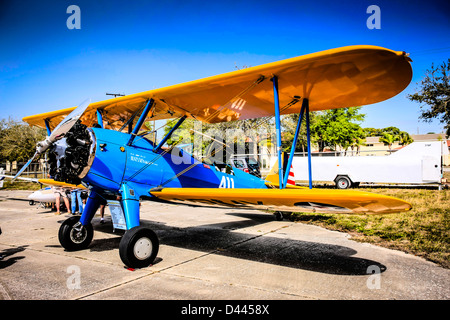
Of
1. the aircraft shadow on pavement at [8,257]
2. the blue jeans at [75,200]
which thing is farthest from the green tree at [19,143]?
the aircraft shadow on pavement at [8,257]

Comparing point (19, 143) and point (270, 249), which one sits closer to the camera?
point (270, 249)

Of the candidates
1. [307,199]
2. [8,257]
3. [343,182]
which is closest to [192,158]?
[307,199]

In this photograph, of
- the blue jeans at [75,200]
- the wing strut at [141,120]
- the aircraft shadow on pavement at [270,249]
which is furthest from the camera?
the blue jeans at [75,200]

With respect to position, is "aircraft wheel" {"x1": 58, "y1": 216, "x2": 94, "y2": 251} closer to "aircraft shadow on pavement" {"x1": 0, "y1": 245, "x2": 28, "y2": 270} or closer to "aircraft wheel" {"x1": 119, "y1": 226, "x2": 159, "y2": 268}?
"aircraft shadow on pavement" {"x1": 0, "y1": 245, "x2": 28, "y2": 270}

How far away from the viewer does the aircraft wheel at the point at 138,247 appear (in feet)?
13.0

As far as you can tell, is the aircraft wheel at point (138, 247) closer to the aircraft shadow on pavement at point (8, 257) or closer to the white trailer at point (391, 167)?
the aircraft shadow on pavement at point (8, 257)

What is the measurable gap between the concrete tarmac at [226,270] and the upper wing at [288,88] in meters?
2.73

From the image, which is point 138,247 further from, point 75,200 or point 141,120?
point 75,200

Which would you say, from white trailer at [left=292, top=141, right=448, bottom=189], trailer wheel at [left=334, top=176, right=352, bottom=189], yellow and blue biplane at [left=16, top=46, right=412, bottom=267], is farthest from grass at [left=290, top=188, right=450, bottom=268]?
trailer wheel at [left=334, top=176, right=352, bottom=189]

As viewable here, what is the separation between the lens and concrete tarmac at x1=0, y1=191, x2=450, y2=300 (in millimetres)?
3229

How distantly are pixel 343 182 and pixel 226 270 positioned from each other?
1358cm

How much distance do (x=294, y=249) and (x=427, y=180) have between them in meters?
12.6

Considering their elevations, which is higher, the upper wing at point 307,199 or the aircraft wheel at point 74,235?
the upper wing at point 307,199

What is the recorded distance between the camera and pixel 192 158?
234 inches
